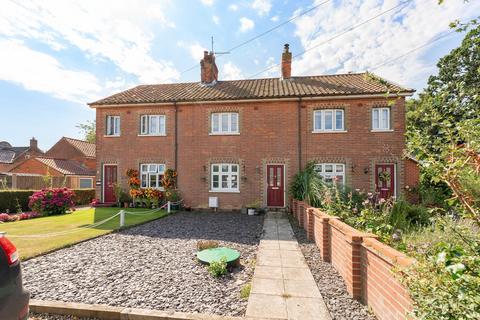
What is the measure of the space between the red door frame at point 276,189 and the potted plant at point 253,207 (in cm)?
74

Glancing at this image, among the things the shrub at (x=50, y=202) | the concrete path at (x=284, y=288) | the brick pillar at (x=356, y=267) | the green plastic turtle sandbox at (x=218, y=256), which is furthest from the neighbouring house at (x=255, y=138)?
the brick pillar at (x=356, y=267)

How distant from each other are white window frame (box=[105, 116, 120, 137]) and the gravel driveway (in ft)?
29.1

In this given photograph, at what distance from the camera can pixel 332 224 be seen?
5.21 meters

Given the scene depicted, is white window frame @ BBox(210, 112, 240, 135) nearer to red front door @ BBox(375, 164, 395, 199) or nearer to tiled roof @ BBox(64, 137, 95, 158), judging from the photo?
red front door @ BBox(375, 164, 395, 199)

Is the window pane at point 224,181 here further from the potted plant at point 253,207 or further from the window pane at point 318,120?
the window pane at point 318,120

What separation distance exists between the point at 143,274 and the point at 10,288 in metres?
2.44

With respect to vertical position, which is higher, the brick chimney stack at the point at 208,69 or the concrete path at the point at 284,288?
the brick chimney stack at the point at 208,69

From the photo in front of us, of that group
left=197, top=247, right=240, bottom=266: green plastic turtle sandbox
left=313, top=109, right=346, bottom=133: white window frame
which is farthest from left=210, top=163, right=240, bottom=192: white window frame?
left=197, top=247, right=240, bottom=266: green plastic turtle sandbox

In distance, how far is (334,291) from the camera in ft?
13.3

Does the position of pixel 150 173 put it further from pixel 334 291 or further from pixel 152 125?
pixel 334 291

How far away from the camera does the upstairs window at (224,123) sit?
13750mm

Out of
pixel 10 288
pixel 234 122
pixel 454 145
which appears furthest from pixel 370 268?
pixel 234 122

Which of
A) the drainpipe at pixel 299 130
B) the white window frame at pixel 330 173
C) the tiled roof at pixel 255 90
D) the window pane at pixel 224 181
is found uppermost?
the tiled roof at pixel 255 90

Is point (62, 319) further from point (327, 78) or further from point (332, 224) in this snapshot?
point (327, 78)
